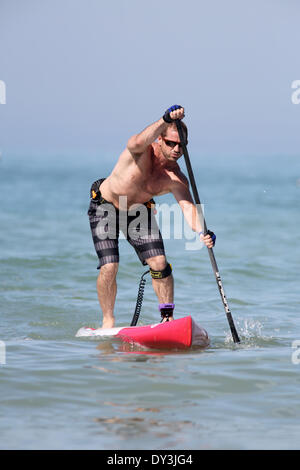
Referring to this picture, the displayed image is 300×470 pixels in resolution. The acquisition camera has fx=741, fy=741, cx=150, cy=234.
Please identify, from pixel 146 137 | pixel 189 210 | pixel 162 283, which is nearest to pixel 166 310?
pixel 162 283

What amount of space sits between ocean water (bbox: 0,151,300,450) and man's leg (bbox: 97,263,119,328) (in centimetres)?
43

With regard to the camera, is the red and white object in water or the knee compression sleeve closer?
the red and white object in water

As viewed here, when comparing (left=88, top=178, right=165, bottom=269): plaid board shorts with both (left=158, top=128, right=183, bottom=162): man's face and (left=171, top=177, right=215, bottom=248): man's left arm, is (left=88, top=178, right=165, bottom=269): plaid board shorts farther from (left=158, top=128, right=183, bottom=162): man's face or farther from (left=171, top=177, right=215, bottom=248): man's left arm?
(left=158, top=128, right=183, bottom=162): man's face

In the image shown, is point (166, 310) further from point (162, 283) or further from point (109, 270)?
point (109, 270)

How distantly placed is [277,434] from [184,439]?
63 centimetres

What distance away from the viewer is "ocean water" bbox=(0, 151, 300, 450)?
4953 millimetres

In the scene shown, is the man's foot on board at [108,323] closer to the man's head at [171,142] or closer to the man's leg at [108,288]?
the man's leg at [108,288]

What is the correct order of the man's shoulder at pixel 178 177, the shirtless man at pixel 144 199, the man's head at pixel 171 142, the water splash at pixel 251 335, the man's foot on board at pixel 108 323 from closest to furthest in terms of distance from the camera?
the man's head at pixel 171 142 < the shirtless man at pixel 144 199 < the man's shoulder at pixel 178 177 < the water splash at pixel 251 335 < the man's foot on board at pixel 108 323

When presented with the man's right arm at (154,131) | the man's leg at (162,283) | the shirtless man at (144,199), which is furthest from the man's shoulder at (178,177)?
the man's leg at (162,283)

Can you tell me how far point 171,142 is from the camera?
7.18m

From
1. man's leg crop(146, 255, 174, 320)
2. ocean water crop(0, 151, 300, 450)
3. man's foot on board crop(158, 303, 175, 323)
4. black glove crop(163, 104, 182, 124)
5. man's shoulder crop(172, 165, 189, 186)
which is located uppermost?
black glove crop(163, 104, 182, 124)

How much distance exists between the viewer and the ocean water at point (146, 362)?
4.95m

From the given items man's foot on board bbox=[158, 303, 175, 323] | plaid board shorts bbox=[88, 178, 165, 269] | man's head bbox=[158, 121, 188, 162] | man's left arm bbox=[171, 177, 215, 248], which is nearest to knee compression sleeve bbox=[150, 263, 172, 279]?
plaid board shorts bbox=[88, 178, 165, 269]

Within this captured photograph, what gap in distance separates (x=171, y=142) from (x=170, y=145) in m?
0.04
